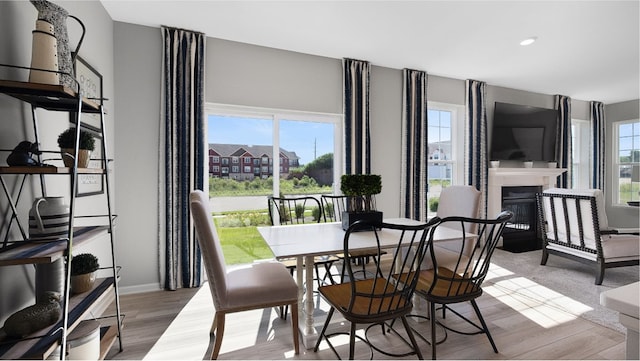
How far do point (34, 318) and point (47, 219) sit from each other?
1.39 ft

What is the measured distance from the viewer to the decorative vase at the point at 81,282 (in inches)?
63.9

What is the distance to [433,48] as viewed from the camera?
3.46m

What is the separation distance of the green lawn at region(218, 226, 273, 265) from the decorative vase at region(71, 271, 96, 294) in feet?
5.50

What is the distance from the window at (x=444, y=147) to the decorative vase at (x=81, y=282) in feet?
13.7

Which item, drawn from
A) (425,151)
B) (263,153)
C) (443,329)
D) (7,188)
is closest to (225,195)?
(263,153)

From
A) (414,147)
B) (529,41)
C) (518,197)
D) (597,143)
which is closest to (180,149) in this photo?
(414,147)

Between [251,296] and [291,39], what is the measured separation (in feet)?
8.75

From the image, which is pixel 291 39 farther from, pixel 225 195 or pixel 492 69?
pixel 492 69

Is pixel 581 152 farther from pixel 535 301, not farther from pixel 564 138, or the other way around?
pixel 535 301

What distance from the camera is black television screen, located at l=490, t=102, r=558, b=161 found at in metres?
4.80

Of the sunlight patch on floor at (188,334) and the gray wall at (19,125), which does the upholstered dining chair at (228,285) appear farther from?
the gray wall at (19,125)

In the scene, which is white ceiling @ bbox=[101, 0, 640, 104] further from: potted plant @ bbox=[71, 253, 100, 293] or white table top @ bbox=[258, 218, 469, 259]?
potted plant @ bbox=[71, 253, 100, 293]

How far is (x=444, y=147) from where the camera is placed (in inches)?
185

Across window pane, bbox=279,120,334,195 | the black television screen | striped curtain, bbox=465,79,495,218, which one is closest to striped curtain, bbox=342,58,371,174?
window pane, bbox=279,120,334,195
